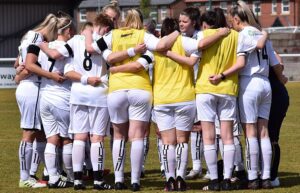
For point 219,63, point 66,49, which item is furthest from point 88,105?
point 219,63

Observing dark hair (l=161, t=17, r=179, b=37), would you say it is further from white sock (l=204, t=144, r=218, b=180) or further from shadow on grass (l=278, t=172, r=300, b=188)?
shadow on grass (l=278, t=172, r=300, b=188)

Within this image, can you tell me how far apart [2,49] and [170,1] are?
1022 inches

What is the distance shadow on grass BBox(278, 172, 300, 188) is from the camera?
461 inches

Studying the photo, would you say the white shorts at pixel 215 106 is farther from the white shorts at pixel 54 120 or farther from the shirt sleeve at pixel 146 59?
the white shorts at pixel 54 120

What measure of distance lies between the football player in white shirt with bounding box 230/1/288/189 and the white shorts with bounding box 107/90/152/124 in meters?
1.18

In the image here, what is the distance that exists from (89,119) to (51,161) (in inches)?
29.8

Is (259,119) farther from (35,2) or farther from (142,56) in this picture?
(35,2)

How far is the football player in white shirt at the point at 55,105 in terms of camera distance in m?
11.5

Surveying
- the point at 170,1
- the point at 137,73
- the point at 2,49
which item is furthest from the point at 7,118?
the point at 170,1

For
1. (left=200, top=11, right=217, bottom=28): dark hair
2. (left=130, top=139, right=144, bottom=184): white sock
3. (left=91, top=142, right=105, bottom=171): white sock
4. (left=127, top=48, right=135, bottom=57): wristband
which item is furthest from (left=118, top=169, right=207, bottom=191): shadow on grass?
(left=200, top=11, right=217, bottom=28): dark hair

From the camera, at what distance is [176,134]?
36.0 feet

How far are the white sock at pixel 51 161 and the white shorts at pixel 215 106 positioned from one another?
196 cm

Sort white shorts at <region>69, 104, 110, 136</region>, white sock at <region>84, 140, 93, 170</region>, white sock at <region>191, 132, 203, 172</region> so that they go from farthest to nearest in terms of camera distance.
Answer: white sock at <region>191, 132, 203, 172</region>
white sock at <region>84, 140, 93, 170</region>
white shorts at <region>69, 104, 110, 136</region>

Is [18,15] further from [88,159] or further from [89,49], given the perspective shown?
[89,49]
